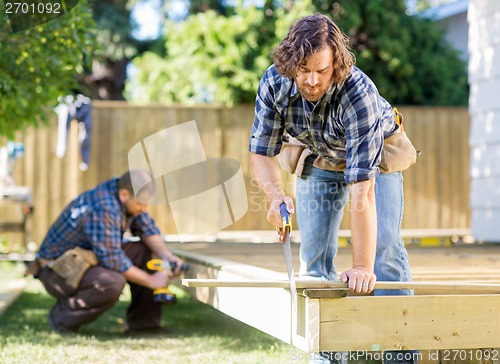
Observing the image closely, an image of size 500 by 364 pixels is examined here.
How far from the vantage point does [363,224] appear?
2844 mm

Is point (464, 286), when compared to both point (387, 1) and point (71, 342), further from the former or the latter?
point (387, 1)

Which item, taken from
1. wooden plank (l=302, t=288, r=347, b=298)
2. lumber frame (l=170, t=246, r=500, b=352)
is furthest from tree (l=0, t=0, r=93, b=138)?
wooden plank (l=302, t=288, r=347, b=298)

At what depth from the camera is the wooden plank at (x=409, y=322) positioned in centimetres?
290

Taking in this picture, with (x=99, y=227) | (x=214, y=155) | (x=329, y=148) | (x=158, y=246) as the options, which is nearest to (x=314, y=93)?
(x=329, y=148)

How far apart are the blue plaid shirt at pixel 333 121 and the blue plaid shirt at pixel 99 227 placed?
185 centimetres

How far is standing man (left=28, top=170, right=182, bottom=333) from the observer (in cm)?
477

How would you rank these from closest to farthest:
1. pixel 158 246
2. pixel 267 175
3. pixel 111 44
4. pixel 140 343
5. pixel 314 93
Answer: pixel 314 93 < pixel 267 175 < pixel 140 343 < pixel 158 246 < pixel 111 44

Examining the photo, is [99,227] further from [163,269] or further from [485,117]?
[485,117]

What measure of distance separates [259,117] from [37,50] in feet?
7.22

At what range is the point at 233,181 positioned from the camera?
407 inches

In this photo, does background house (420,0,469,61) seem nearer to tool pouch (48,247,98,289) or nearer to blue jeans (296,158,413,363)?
tool pouch (48,247,98,289)

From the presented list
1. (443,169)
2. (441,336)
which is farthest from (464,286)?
(443,169)

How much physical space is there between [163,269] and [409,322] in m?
2.23

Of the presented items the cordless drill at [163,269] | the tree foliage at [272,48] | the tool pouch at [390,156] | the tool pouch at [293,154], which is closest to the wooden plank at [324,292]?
the tool pouch at [390,156]
